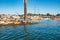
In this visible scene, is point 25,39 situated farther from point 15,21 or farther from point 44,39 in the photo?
point 15,21

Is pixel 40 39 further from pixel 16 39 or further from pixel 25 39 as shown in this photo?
pixel 16 39

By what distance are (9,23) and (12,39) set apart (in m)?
36.2

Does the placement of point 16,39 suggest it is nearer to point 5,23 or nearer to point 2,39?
point 2,39

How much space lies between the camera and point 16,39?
23.5 m

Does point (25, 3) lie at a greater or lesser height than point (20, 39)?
greater

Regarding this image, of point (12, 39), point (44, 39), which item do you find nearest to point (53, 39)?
point (44, 39)

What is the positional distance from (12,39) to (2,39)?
1.79m

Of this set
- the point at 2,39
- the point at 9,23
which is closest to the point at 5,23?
the point at 9,23

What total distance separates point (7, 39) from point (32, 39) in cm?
446

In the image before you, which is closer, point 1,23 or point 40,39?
point 40,39

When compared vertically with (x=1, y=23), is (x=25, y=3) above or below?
above

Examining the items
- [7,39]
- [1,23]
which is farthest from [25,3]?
[7,39]

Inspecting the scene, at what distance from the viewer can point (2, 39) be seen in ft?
77.4

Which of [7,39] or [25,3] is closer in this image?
[7,39]
